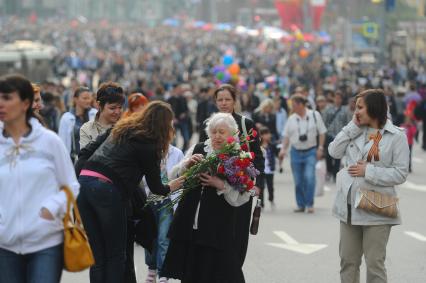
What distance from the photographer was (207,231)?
8.60 m

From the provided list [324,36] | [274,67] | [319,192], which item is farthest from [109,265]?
[324,36]

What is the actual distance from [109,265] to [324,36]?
3019 inches

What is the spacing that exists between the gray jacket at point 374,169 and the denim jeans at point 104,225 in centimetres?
155

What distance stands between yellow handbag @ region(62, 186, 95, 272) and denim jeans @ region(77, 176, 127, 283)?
4.24 feet

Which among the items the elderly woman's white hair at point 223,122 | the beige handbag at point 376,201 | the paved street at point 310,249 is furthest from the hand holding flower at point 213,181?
the paved street at point 310,249

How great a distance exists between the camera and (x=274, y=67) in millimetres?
60438

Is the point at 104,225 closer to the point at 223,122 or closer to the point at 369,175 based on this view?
the point at 223,122

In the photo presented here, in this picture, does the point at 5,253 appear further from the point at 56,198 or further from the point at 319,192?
the point at 319,192

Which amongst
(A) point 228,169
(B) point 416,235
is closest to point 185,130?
(B) point 416,235

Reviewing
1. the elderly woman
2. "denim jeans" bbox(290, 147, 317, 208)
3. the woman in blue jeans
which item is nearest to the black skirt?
the elderly woman

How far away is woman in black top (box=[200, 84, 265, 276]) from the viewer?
9.01 meters

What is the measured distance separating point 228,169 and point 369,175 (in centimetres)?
91

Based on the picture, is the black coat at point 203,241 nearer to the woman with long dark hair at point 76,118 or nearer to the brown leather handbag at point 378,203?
the brown leather handbag at point 378,203

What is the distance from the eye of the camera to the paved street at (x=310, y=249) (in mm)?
11305
